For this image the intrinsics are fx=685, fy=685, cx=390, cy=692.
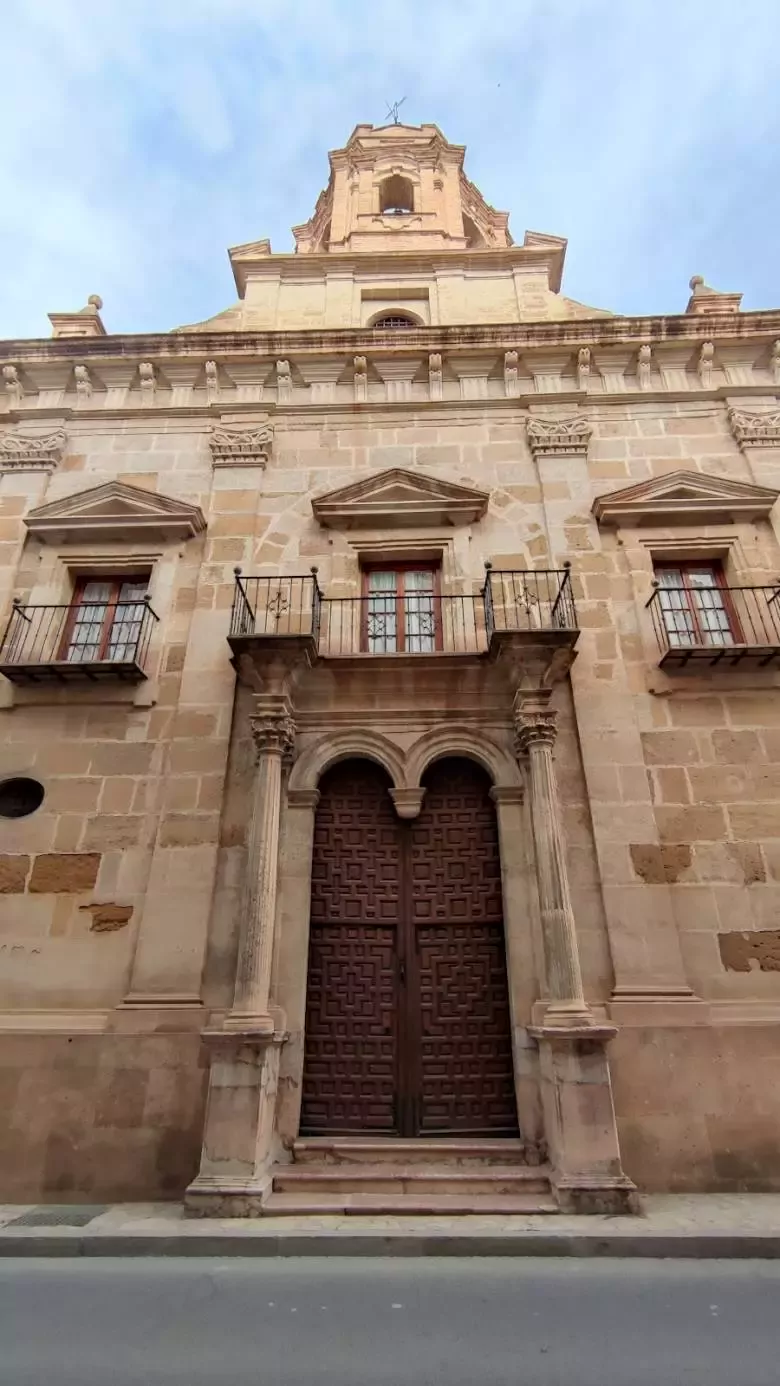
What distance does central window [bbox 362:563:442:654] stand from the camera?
8648 millimetres

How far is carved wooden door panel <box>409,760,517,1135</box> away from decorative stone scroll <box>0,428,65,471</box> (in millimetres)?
7318

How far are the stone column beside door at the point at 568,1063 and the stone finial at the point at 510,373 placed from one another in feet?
20.9

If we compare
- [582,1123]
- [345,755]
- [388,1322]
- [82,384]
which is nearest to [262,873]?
[345,755]

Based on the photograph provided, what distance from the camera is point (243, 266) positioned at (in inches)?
500

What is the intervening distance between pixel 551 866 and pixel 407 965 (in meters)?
1.83

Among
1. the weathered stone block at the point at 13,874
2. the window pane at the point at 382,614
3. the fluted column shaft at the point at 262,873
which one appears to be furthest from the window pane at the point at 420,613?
the weathered stone block at the point at 13,874

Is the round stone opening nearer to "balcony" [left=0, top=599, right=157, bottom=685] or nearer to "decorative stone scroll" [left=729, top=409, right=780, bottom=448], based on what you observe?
"balcony" [left=0, top=599, right=157, bottom=685]

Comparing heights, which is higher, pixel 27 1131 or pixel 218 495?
pixel 218 495

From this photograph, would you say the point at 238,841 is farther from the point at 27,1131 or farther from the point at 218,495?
the point at 218,495

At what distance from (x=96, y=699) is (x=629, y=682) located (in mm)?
6354

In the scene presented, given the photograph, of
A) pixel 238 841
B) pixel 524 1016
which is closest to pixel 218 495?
pixel 238 841

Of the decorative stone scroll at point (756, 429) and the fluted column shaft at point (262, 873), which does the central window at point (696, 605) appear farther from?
the fluted column shaft at point (262, 873)

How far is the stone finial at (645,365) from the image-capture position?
10281mm

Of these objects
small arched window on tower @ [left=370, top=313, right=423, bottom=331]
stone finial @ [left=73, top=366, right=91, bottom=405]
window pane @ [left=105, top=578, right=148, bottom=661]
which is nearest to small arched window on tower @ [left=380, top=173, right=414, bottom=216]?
small arched window on tower @ [left=370, top=313, right=423, bottom=331]
